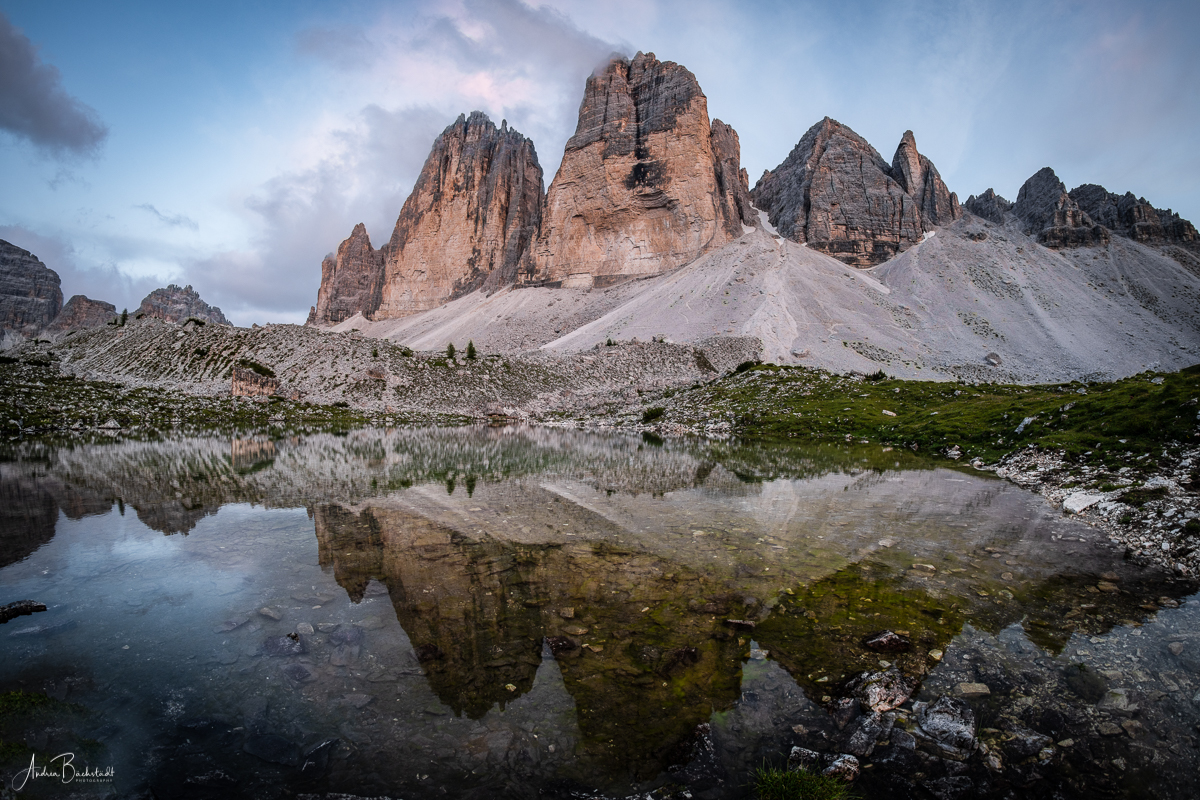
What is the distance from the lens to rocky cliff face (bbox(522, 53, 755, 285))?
12538cm

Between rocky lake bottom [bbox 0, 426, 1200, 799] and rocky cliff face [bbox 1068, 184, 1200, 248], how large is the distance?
17309cm

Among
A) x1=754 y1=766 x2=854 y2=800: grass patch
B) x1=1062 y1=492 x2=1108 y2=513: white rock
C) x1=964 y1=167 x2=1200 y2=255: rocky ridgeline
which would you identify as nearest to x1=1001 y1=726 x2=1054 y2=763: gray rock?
x1=754 y1=766 x2=854 y2=800: grass patch

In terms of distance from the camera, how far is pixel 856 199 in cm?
13138

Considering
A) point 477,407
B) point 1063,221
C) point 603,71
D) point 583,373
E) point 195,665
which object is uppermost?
point 603,71

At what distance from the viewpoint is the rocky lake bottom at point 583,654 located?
164 inches

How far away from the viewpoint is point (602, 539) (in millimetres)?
10477

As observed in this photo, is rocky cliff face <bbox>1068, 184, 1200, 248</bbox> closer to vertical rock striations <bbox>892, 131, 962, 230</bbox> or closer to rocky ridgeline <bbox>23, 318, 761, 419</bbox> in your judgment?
vertical rock striations <bbox>892, 131, 962, 230</bbox>

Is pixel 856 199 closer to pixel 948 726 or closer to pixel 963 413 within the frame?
pixel 963 413

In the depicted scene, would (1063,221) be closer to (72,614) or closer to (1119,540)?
(1119,540)

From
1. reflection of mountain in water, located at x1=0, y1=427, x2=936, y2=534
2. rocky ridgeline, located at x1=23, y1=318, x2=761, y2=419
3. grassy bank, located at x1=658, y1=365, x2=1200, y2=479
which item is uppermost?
rocky ridgeline, located at x1=23, y1=318, x2=761, y2=419

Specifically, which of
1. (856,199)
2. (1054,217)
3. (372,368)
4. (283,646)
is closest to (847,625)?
(283,646)

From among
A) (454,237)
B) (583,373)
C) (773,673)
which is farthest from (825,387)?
(454,237)

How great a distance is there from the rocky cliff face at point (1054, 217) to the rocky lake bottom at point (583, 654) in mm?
155374

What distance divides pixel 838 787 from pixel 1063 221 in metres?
170
